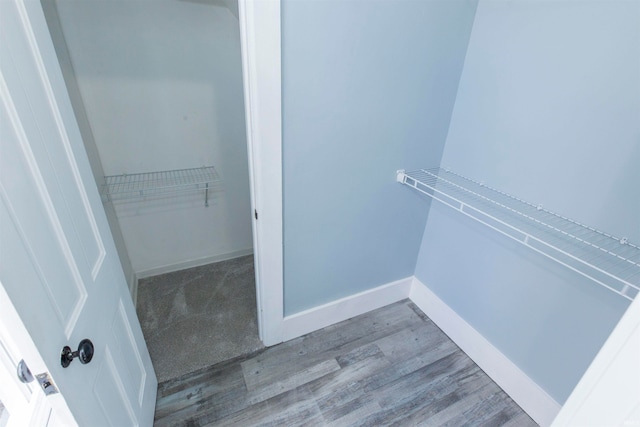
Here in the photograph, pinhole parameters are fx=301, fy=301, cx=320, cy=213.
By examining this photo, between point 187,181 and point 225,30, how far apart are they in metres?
1.00

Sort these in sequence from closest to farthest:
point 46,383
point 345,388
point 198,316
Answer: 1. point 46,383
2. point 345,388
3. point 198,316

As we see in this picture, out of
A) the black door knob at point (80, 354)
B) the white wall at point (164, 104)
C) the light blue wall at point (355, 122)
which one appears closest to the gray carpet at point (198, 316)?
the white wall at point (164, 104)

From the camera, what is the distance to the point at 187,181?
6.88ft

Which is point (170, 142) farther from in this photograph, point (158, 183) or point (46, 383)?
point (46, 383)

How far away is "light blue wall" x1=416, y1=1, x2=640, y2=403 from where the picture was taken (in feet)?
3.41

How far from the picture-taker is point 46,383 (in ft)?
2.07

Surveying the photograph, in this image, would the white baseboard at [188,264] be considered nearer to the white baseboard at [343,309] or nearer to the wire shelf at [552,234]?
the white baseboard at [343,309]

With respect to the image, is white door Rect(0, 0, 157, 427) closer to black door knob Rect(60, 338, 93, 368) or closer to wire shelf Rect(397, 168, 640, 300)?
black door knob Rect(60, 338, 93, 368)

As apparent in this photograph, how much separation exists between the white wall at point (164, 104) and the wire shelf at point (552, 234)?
1307 millimetres

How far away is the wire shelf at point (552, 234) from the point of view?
1.04 meters

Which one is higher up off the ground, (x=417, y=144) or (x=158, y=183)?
(x=417, y=144)

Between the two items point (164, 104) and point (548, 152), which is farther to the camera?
point (164, 104)

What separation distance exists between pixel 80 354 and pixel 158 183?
59.3 inches

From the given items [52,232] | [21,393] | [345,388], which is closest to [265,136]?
[52,232]
